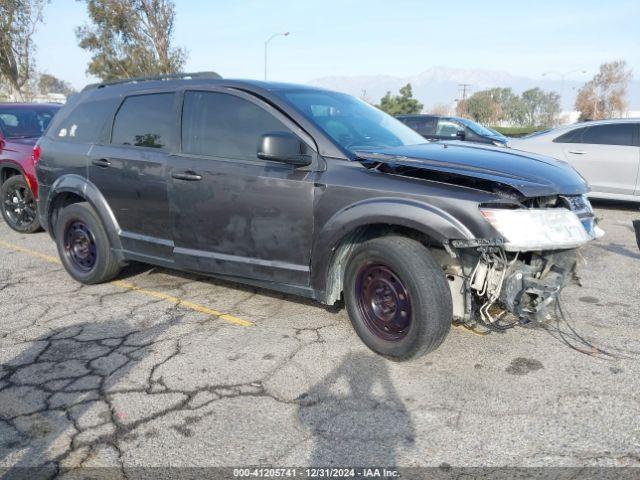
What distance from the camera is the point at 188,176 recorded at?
4.17 meters

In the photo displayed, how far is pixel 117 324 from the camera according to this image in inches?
167

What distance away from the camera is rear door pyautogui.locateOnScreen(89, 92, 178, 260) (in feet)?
14.4

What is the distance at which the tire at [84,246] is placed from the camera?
495 cm

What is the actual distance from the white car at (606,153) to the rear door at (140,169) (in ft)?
23.0

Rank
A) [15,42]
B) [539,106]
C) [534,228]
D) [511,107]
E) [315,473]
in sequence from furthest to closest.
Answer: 1. [539,106]
2. [511,107]
3. [15,42]
4. [534,228]
5. [315,473]

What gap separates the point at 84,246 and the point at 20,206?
3.04 metres

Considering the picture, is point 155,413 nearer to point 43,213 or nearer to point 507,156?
point 507,156

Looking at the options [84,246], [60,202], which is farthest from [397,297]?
[60,202]

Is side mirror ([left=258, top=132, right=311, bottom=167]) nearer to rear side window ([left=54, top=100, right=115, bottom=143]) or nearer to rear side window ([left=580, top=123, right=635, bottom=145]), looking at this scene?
rear side window ([left=54, top=100, right=115, bottom=143])

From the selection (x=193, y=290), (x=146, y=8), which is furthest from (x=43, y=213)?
(x=146, y=8)

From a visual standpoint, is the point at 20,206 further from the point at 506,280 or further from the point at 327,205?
the point at 506,280

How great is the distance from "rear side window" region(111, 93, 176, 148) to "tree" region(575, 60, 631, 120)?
5859cm

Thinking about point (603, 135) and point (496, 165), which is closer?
point (496, 165)

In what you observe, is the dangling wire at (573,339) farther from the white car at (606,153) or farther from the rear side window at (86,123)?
the white car at (606,153)
